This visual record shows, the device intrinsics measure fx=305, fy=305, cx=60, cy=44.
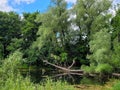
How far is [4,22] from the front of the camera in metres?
49.5

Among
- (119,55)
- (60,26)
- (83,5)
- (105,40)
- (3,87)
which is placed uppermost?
(83,5)

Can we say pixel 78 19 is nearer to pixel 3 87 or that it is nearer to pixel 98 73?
pixel 98 73

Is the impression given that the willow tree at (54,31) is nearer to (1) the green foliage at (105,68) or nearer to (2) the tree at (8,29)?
(2) the tree at (8,29)

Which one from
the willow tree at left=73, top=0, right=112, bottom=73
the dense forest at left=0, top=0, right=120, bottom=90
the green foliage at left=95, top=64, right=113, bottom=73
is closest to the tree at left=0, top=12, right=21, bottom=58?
the dense forest at left=0, top=0, right=120, bottom=90

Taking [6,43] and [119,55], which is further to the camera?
[6,43]

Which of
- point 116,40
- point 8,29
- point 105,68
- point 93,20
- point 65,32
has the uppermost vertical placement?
point 8,29

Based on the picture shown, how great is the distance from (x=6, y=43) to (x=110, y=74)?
21227mm

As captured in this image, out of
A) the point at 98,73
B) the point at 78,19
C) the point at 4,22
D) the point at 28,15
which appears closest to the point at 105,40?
the point at 98,73

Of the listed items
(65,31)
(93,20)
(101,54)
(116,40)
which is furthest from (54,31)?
(101,54)

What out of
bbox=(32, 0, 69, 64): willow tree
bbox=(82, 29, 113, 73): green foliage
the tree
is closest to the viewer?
bbox=(82, 29, 113, 73): green foliage

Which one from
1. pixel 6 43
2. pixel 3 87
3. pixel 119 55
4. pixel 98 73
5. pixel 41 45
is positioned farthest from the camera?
pixel 6 43

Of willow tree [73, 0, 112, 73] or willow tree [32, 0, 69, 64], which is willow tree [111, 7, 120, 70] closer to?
willow tree [73, 0, 112, 73]

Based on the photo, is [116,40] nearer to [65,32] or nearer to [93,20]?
[93,20]

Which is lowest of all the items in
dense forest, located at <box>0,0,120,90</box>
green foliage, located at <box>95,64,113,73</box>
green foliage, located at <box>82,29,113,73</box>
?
green foliage, located at <box>95,64,113,73</box>
